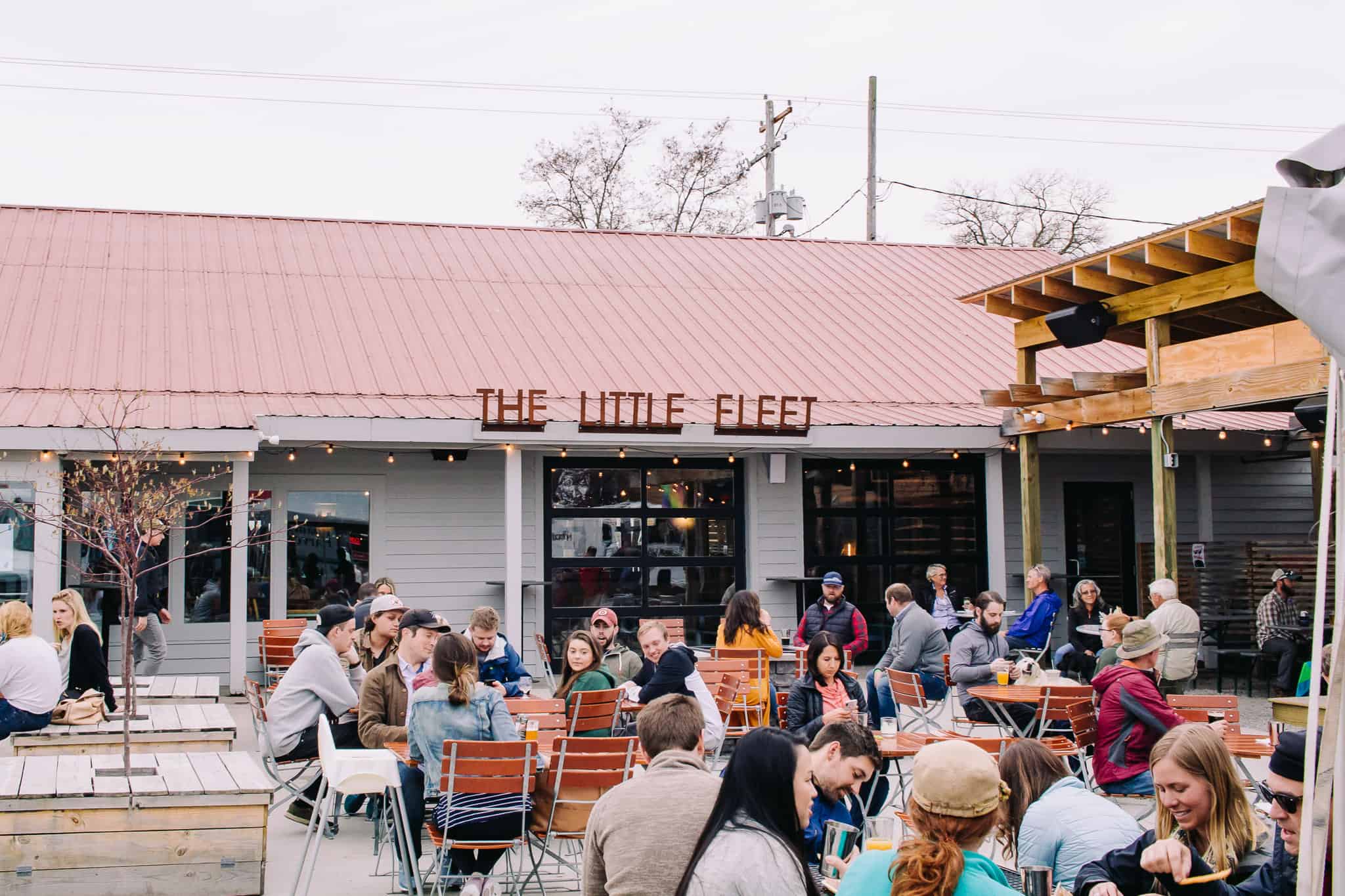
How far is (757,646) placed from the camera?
9.98 meters

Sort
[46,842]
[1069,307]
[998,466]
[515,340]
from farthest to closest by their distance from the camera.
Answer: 1. [515,340]
2. [998,466]
3. [1069,307]
4. [46,842]

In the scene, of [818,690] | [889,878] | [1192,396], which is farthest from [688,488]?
[889,878]

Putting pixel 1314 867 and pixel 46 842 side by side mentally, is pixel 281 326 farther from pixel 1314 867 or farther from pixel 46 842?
pixel 1314 867

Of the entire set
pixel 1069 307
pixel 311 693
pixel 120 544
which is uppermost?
pixel 1069 307

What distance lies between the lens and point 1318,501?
1566 cm

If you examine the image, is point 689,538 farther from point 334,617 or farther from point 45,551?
point 334,617

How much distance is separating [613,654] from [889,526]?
7752 millimetres

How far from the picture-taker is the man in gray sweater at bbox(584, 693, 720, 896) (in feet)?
12.1

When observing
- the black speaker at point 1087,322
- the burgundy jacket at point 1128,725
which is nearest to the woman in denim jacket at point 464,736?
the burgundy jacket at point 1128,725

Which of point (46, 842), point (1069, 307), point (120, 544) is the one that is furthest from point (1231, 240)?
point (46, 842)

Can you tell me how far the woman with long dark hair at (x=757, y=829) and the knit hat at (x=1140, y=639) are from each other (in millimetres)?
3667

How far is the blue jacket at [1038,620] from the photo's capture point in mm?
11523

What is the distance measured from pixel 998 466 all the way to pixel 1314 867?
12.6 meters

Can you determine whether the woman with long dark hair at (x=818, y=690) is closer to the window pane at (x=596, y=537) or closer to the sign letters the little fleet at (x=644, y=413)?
the sign letters the little fleet at (x=644, y=413)
